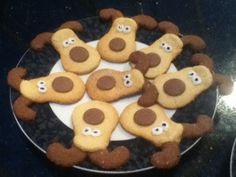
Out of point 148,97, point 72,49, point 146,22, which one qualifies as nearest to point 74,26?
point 72,49

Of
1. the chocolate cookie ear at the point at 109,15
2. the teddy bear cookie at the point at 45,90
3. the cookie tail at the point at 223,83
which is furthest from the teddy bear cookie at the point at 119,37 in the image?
the cookie tail at the point at 223,83

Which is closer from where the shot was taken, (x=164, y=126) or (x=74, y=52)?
(x=164, y=126)

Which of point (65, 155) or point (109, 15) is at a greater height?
point (109, 15)

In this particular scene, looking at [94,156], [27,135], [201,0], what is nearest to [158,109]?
[94,156]

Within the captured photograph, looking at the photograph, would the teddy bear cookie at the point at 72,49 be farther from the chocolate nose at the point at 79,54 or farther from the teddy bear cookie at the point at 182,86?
the teddy bear cookie at the point at 182,86

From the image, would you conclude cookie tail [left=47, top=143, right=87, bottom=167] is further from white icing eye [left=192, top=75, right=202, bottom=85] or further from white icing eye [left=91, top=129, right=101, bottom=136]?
white icing eye [left=192, top=75, right=202, bottom=85]

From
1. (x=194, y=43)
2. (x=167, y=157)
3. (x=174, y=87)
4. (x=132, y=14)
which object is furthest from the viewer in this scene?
(x=132, y=14)

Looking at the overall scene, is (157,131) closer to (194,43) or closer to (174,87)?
(174,87)
